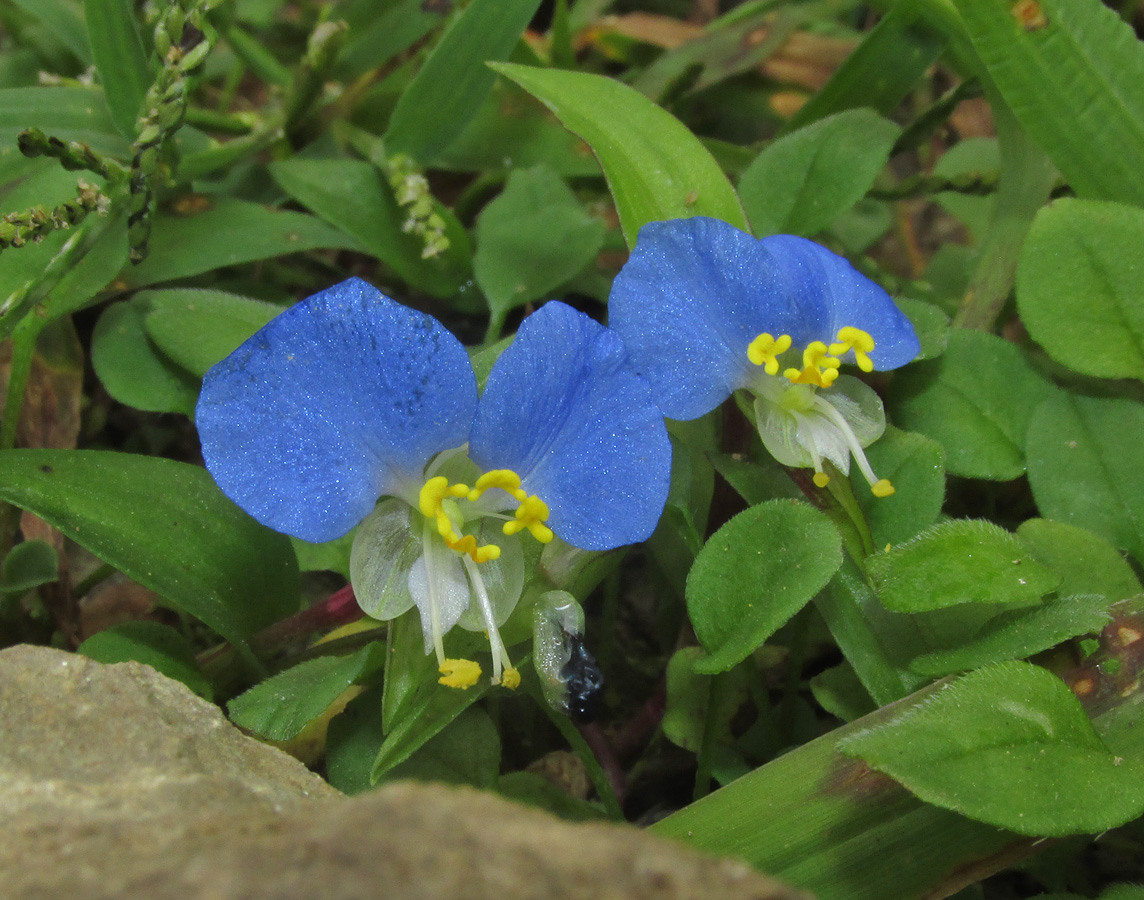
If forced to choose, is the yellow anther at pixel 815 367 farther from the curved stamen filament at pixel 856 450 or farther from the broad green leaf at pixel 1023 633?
the broad green leaf at pixel 1023 633

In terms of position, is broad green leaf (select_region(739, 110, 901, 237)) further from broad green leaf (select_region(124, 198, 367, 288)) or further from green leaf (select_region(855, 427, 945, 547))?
broad green leaf (select_region(124, 198, 367, 288))

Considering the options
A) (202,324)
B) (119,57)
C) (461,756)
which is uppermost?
(119,57)

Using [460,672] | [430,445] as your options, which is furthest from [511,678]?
[430,445]

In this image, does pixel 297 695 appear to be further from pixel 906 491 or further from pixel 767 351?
pixel 906 491

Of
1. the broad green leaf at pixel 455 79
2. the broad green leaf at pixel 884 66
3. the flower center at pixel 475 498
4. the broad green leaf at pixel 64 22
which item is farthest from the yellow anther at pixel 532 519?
the broad green leaf at pixel 64 22

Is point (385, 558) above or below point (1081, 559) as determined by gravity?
below
